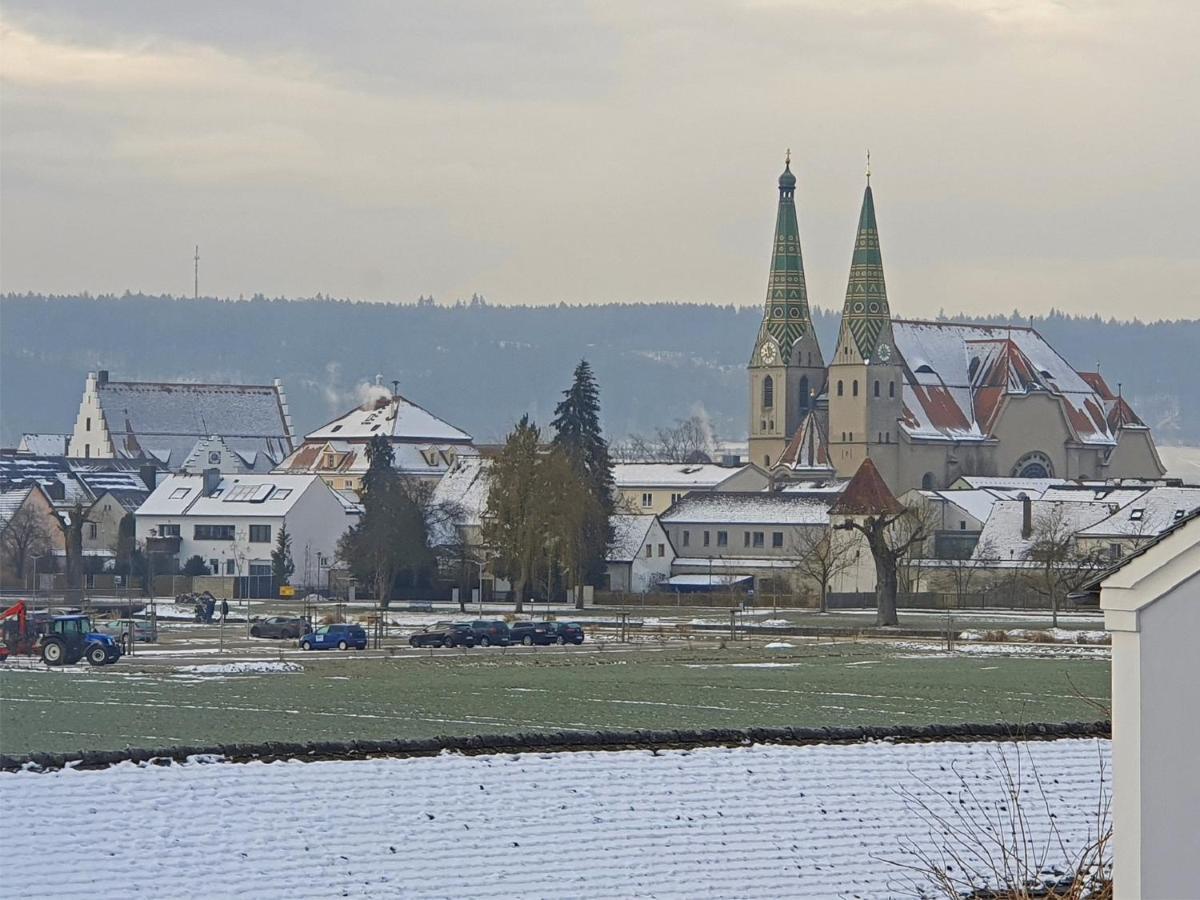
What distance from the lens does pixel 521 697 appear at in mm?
32938

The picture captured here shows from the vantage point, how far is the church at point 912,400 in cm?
13500

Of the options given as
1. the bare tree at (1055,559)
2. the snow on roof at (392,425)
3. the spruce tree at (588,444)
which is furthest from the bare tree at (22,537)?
the bare tree at (1055,559)

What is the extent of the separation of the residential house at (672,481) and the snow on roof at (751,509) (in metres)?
11.4

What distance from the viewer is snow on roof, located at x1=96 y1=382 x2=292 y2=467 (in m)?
151

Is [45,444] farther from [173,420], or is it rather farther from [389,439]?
[389,439]

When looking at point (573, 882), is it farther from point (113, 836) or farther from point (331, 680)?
point (331, 680)

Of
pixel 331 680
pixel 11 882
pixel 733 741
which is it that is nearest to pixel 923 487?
pixel 331 680

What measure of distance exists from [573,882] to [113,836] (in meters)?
4.52

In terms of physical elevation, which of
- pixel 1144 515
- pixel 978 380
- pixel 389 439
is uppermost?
pixel 978 380

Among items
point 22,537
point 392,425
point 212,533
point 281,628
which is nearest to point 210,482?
point 212,533

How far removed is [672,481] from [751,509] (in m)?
22.0

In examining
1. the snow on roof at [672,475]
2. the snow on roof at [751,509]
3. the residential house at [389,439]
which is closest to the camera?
the snow on roof at [751,509]

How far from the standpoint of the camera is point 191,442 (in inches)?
5910

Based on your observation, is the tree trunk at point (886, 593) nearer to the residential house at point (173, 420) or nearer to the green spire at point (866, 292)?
the green spire at point (866, 292)
